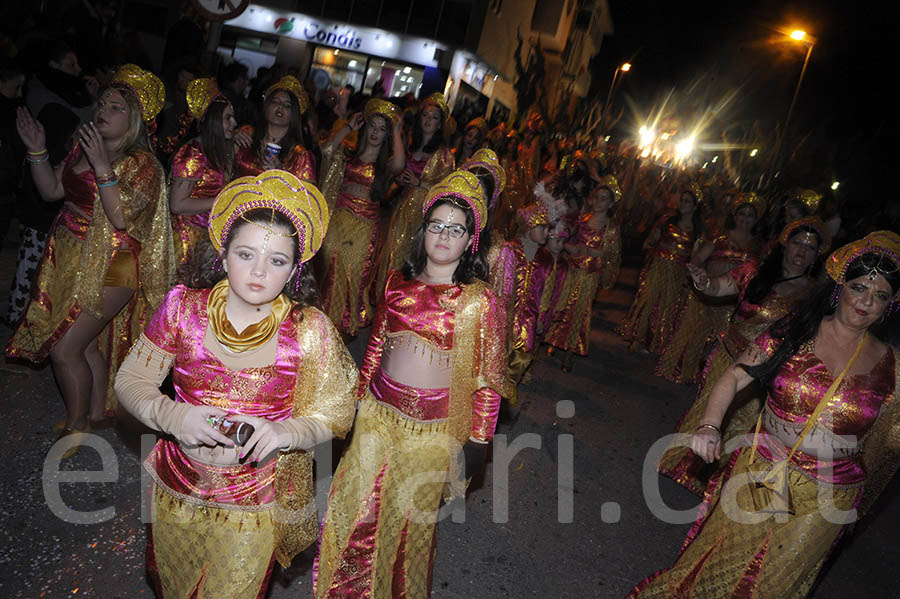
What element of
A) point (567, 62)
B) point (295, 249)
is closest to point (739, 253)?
→ point (295, 249)

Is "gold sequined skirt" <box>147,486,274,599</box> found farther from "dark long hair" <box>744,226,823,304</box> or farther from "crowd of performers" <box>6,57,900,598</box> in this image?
"dark long hair" <box>744,226,823,304</box>

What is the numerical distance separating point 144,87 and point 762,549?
4.21 meters

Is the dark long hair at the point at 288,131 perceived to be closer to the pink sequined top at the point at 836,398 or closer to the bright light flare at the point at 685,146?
the pink sequined top at the point at 836,398

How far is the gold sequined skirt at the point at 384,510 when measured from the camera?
2.88m

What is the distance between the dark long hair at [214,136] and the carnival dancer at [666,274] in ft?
21.7

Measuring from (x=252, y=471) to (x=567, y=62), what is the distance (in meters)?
37.9

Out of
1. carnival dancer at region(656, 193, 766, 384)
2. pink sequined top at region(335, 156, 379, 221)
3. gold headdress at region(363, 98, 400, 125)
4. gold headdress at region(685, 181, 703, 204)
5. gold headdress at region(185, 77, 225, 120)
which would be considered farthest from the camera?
gold headdress at region(685, 181, 703, 204)

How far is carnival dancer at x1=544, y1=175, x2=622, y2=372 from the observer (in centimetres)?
773

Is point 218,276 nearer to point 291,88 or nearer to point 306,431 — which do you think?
point 306,431

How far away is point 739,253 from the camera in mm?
7168

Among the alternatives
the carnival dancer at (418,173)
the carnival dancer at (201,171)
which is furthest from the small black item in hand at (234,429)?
the carnival dancer at (418,173)

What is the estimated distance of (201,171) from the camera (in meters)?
4.39

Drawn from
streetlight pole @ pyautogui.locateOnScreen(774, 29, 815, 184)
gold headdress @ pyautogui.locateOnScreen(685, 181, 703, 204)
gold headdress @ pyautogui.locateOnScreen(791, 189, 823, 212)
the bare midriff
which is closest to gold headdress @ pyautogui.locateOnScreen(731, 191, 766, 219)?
gold headdress @ pyautogui.locateOnScreen(791, 189, 823, 212)

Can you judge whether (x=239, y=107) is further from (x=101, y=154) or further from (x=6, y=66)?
(x=101, y=154)
